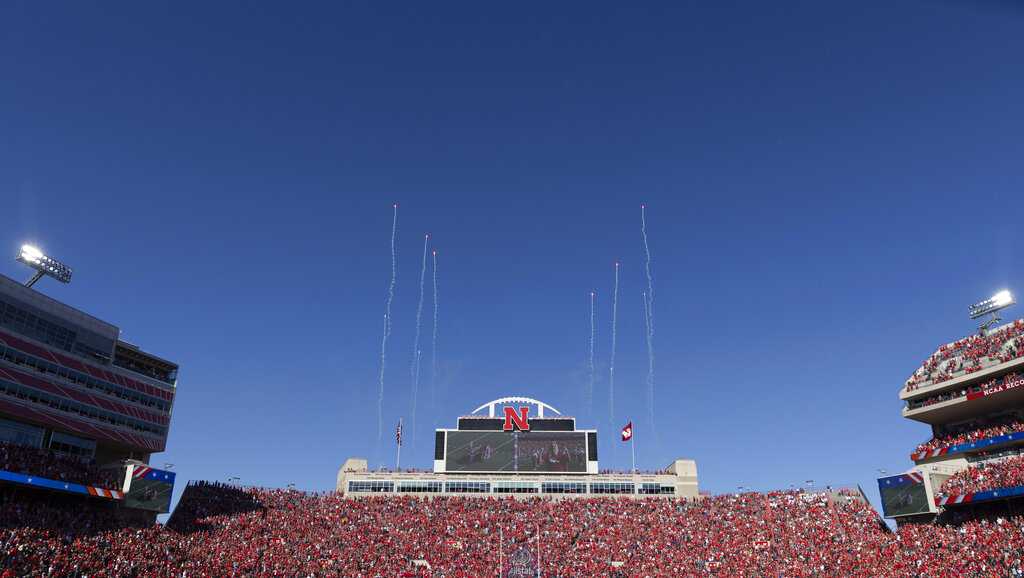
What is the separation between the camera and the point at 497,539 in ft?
244

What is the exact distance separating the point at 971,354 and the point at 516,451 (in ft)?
158

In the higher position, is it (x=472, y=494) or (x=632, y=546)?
(x=472, y=494)

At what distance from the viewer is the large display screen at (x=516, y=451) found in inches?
3366

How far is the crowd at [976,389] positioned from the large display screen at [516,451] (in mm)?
35578

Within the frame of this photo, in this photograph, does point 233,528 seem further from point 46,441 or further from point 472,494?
point 472,494

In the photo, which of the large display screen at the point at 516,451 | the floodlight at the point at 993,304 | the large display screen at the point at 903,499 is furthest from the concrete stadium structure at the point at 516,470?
the floodlight at the point at 993,304

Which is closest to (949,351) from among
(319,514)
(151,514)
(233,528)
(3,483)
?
(319,514)

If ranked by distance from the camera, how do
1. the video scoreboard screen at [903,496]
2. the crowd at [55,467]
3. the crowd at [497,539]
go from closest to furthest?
1. the crowd at [55,467]
2. the crowd at [497,539]
3. the video scoreboard screen at [903,496]

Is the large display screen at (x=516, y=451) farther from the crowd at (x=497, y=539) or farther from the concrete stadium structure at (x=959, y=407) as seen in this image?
the concrete stadium structure at (x=959, y=407)

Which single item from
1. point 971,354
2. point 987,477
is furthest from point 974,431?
point 987,477

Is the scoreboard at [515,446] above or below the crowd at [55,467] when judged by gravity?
above

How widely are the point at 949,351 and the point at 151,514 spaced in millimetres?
78874

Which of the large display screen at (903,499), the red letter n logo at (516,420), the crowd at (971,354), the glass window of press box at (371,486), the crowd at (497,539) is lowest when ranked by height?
the crowd at (497,539)

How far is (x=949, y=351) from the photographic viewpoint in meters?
75.2
